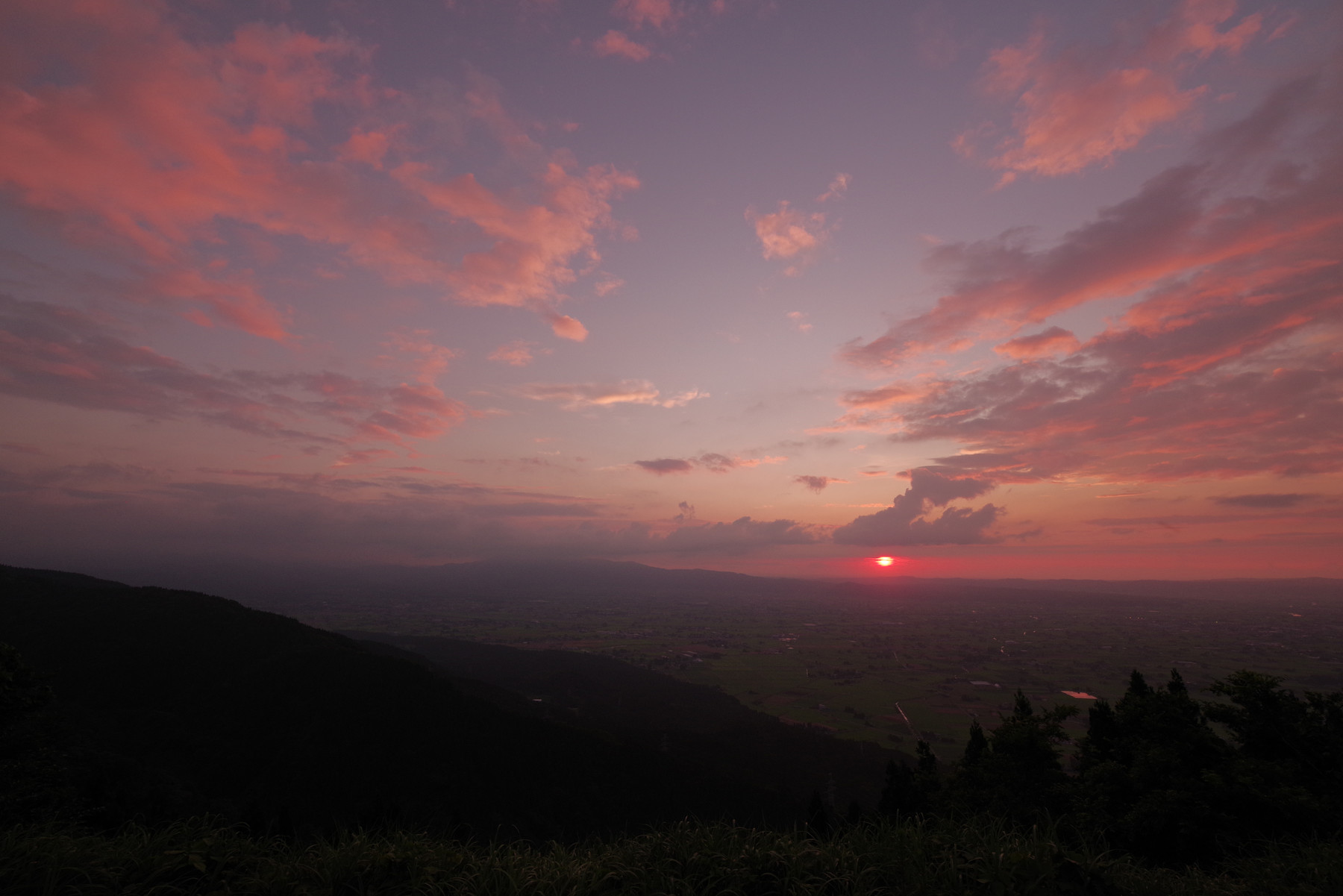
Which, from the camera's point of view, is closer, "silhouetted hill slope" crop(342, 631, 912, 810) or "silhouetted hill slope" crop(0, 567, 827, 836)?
"silhouetted hill slope" crop(0, 567, 827, 836)

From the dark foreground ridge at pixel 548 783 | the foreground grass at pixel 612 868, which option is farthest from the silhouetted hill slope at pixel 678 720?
the foreground grass at pixel 612 868

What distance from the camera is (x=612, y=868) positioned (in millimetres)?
7242

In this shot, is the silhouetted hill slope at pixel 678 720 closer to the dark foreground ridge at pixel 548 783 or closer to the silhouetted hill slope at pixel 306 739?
the dark foreground ridge at pixel 548 783

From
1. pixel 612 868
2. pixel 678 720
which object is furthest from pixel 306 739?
pixel 612 868

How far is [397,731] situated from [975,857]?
85305 mm

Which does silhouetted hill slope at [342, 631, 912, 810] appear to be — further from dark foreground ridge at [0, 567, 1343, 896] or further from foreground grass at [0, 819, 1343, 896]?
foreground grass at [0, 819, 1343, 896]

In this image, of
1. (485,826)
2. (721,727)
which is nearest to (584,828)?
(485,826)

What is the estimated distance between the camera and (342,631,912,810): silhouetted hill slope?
7812cm

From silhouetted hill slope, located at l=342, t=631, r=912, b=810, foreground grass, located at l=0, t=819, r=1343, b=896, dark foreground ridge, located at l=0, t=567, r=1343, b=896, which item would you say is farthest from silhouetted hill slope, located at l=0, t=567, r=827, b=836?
foreground grass, located at l=0, t=819, r=1343, b=896

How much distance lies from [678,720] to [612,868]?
113310mm

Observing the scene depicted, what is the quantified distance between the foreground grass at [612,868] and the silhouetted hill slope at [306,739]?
167 feet

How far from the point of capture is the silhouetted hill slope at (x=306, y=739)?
2302 inches

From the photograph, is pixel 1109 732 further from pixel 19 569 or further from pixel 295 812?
pixel 19 569

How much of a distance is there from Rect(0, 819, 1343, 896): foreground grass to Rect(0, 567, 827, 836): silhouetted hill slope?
5100cm
